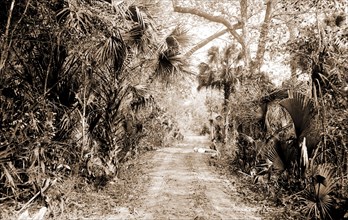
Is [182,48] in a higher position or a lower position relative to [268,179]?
higher

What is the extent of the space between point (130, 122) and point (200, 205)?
252 inches

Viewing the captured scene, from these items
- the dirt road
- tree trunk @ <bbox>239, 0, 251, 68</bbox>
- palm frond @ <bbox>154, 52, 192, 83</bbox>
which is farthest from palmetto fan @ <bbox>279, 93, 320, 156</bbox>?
tree trunk @ <bbox>239, 0, 251, 68</bbox>

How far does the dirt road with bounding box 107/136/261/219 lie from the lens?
253 inches

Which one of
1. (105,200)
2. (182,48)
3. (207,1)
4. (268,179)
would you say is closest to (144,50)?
(182,48)

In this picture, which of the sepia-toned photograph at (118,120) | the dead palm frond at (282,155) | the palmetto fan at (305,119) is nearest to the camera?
the sepia-toned photograph at (118,120)

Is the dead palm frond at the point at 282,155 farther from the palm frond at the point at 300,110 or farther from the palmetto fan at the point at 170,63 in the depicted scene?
the palmetto fan at the point at 170,63

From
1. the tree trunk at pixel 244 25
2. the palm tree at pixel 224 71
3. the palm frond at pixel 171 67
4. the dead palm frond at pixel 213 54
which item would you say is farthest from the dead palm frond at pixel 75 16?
the dead palm frond at pixel 213 54

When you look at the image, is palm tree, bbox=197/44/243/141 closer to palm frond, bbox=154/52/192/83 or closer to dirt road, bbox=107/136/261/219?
A: dirt road, bbox=107/136/261/219

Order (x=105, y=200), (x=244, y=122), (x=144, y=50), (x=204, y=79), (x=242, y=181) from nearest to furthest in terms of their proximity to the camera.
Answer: (x=105, y=200), (x=144, y=50), (x=242, y=181), (x=244, y=122), (x=204, y=79)

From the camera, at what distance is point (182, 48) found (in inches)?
412

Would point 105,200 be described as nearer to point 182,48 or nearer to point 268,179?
point 268,179

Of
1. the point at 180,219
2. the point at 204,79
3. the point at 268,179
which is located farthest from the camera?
the point at 204,79

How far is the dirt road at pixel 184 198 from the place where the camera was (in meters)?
6.43

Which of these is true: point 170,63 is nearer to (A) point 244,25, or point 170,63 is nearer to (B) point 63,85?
(B) point 63,85
